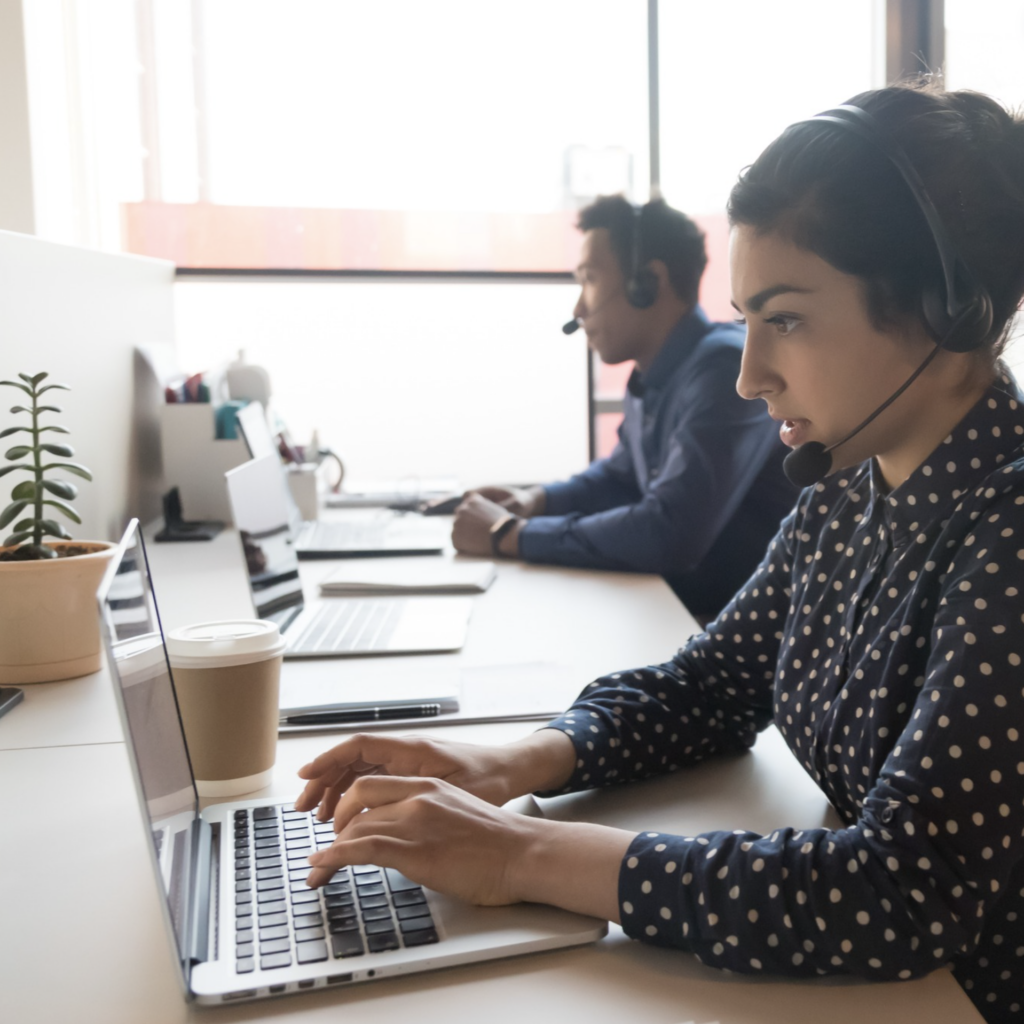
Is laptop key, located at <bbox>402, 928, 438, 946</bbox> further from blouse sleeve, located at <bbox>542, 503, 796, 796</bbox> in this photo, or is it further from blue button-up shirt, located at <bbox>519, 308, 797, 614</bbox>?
blue button-up shirt, located at <bbox>519, 308, 797, 614</bbox>

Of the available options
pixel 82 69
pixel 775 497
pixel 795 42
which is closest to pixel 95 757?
pixel 775 497

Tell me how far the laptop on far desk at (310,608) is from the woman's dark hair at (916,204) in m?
0.75

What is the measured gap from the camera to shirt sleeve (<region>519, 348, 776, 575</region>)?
72.8 inches

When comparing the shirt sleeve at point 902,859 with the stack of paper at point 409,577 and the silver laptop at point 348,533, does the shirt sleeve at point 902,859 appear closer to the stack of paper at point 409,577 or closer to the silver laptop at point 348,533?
the stack of paper at point 409,577

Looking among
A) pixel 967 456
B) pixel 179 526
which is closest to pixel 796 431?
pixel 967 456

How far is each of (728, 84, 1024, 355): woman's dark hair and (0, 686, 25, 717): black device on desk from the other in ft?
2.91

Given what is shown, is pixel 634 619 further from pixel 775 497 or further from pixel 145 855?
Answer: pixel 145 855

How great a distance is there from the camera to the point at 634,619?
1.48 metres

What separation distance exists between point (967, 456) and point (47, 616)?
36.8 inches

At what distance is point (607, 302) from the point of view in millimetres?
2303

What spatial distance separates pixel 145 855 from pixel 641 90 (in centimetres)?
286

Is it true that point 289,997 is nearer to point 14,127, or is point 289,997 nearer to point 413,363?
point 14,127

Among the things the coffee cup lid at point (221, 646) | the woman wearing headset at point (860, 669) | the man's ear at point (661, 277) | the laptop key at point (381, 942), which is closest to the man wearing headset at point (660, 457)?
the man's ear at point (661, 277)

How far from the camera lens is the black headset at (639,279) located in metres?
→ 2.23
